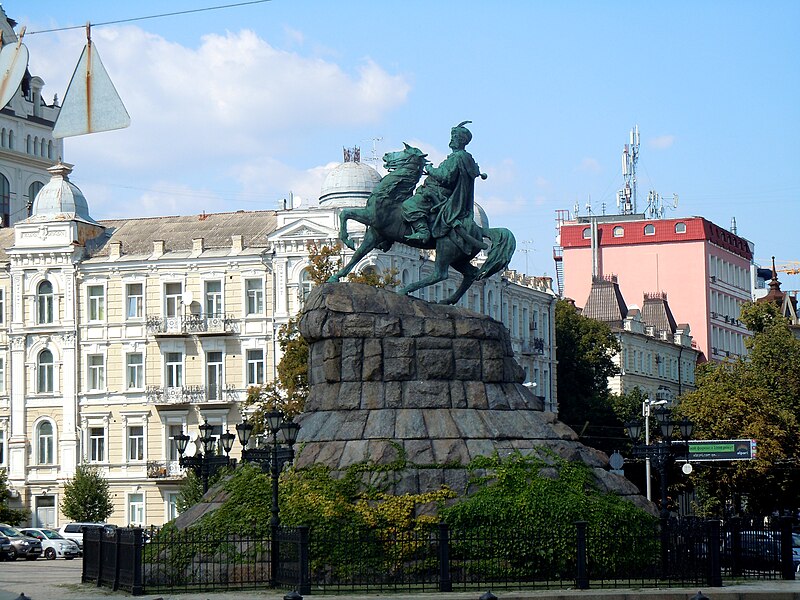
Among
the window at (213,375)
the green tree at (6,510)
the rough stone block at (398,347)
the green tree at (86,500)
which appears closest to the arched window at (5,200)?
the window at (213,375)

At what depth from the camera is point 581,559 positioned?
89.2 ft

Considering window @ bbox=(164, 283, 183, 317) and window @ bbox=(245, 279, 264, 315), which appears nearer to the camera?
window @ bbox=(245, 279, 264, 315)

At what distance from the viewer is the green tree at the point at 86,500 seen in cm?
6153

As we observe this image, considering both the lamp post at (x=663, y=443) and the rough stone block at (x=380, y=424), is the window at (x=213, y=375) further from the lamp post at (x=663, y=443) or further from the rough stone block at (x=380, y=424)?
the rough stone block at (x=380, y=424)

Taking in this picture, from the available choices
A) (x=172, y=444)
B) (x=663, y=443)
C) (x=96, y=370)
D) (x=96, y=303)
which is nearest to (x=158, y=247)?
(x=96, y=303)

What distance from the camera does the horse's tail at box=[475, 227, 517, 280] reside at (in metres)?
33.9

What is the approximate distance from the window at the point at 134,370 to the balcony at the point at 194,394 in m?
1.00

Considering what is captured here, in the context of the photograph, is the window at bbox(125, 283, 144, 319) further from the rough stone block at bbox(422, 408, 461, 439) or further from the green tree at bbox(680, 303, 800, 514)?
the rough stone block at bbox(422, 408, 461, 439)

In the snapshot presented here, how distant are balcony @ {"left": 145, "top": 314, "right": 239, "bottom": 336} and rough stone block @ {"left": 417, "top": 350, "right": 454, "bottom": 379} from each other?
3379cm

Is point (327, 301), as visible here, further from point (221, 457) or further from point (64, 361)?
point (64, 361)

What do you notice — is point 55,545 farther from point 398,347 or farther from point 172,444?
point 398,347

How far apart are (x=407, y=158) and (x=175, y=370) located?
33465 millimetres

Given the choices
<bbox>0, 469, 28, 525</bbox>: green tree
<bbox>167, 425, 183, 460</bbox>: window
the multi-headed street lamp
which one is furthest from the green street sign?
<bbox>0, 469, 28, 525</bbox>: green tree

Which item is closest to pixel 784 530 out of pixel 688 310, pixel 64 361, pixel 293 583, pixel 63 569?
pixel 293 583
